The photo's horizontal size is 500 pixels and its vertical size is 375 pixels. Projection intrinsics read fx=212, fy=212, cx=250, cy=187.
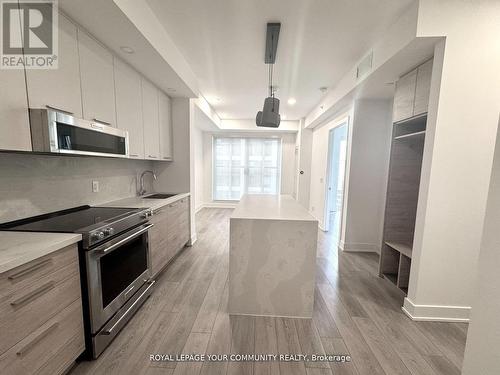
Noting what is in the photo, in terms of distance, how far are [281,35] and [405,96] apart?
4.78 ft

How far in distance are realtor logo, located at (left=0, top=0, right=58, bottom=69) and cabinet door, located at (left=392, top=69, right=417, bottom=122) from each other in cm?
306

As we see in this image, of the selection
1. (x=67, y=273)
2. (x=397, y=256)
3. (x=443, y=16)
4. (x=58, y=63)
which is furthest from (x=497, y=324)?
(x=58, y=63)

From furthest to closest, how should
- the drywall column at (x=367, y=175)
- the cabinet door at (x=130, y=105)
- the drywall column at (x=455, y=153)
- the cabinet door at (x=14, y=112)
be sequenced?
1. the drywall column at (x=367, y=175)
2. the cabinet door at (x=130, y=105)
3. the drywall column at (x=455, y=153)
4. the cabinet door at (x=14, y=112)

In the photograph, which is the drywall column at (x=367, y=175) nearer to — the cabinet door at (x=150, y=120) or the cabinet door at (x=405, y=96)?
the cabinet door at (x=405, y=96)

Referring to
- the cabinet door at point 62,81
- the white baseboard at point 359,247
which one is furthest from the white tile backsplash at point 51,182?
the white baseboard at point 359,247

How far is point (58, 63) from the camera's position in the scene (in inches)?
58.9

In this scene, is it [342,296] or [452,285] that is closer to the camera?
[452,285]

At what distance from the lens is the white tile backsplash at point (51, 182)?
149 centimetres

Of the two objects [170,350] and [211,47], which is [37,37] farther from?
[170,350]

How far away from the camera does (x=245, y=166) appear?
6922 mm

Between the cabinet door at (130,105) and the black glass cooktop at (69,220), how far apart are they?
74 cm

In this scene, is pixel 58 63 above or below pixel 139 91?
below

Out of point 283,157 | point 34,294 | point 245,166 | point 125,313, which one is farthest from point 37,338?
point 283,157

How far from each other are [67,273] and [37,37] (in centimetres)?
150
